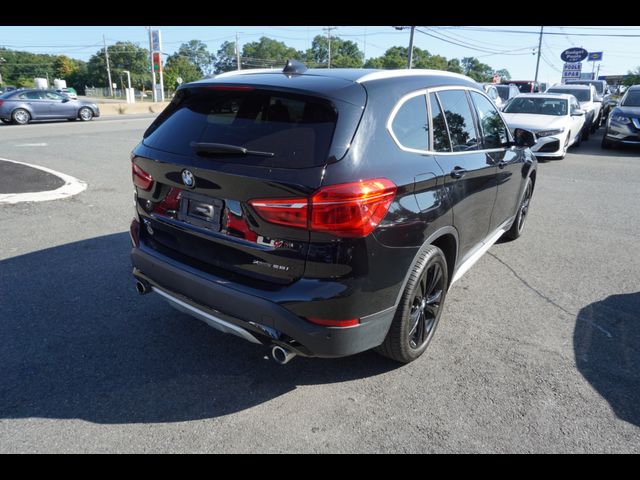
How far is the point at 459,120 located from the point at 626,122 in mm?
13076

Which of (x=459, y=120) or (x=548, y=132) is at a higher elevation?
(x=459, y=120)

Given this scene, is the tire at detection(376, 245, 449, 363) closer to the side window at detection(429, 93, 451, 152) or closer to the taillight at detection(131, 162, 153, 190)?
the side window at detection(429, 93, 451, 152)

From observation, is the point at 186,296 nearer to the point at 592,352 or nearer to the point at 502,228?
the point at 592,352

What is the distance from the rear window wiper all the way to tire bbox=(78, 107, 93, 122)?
23.6 meters

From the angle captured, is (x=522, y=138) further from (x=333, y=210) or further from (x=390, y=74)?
(x=333, y=210)

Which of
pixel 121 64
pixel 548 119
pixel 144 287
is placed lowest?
pixel 144 287

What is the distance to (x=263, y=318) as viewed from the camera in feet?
8.21

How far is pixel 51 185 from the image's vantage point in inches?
302

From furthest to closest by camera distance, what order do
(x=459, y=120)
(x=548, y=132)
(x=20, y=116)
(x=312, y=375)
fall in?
(x=20, y=116), (x=548, y=132), (x=459, y=120), (x=312, y=375)

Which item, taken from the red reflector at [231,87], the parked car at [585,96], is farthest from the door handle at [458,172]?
the parked car at [585,96]

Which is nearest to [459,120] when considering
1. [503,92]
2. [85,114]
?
[503,92]
